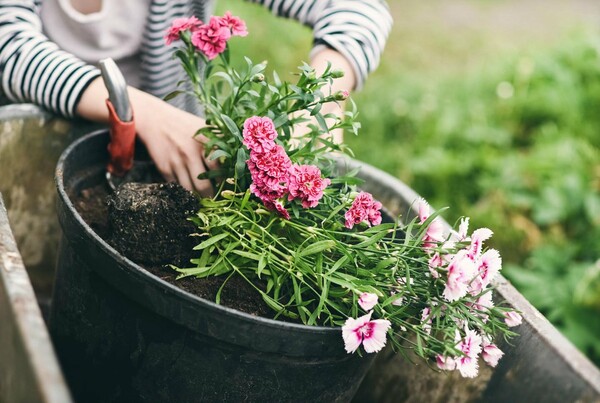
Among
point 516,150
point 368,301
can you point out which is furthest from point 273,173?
point 516,150

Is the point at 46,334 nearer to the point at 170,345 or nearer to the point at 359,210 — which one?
the point at 170,345

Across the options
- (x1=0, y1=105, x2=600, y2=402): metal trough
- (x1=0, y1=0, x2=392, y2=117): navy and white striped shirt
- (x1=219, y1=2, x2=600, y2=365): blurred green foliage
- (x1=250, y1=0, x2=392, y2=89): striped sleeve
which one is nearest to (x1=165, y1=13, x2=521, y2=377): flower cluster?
(x1=0, y1=105, x2=600, y2=402): metal trough

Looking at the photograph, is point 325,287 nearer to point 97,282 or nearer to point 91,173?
point 97,282

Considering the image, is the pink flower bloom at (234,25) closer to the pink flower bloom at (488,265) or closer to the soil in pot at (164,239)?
the soil in pot at (164,239)

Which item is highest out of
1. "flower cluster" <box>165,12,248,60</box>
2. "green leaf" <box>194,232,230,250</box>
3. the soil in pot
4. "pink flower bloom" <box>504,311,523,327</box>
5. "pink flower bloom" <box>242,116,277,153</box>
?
"flower cluster" <box>165,12,248,60</box>

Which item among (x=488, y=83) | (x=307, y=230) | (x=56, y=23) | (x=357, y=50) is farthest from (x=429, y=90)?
(x=307, y=230)

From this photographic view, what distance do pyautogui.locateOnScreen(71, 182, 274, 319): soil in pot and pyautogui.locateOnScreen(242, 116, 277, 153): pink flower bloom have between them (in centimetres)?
16

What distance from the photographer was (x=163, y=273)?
3.92 ft

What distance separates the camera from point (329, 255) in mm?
1242

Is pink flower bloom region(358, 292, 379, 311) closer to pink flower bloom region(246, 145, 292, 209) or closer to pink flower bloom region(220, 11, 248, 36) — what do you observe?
pink flower bloom region(246, 145, 292, 209)

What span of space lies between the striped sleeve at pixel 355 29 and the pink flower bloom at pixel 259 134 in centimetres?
60

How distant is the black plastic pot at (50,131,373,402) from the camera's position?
1.07 m

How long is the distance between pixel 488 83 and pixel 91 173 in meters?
2.91

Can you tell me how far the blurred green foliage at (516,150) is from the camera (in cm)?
252
